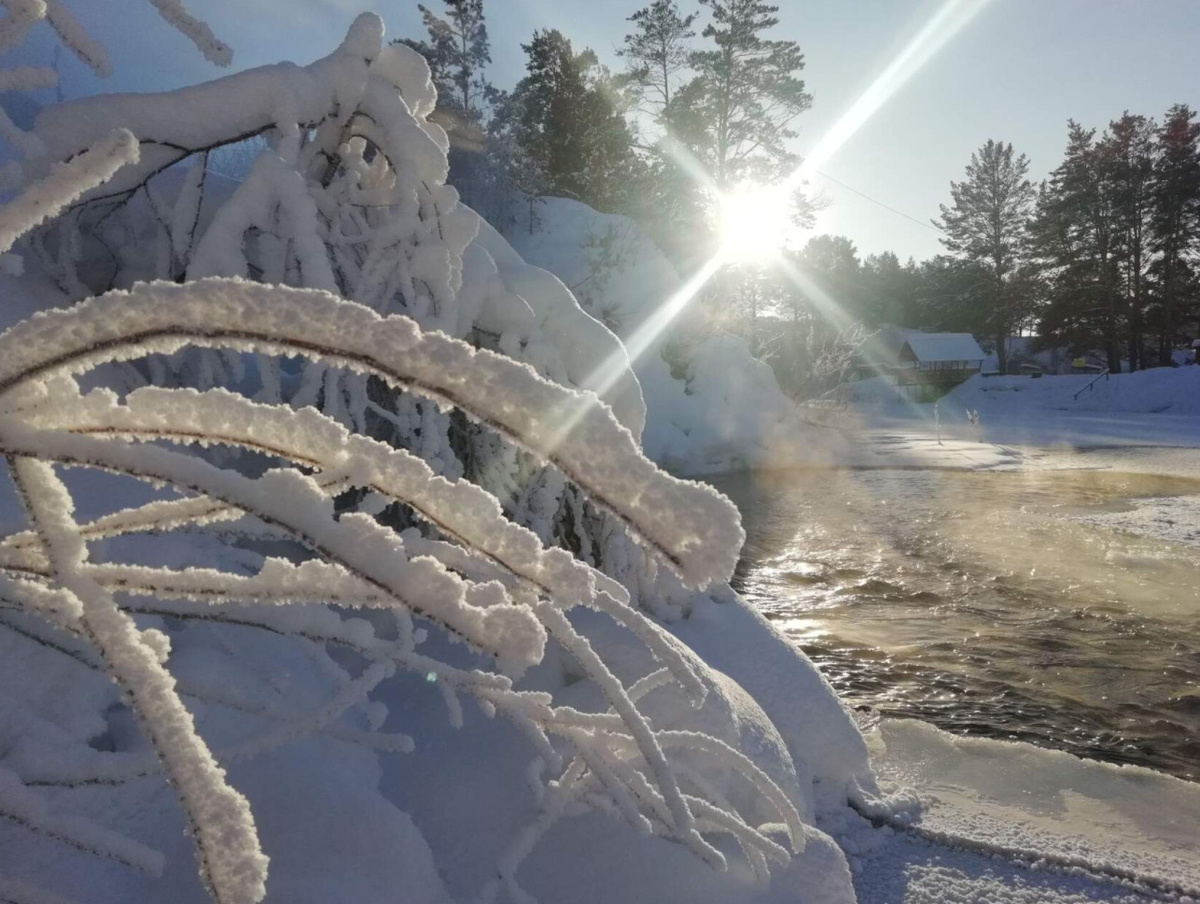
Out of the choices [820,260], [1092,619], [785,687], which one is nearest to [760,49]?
[820,260]

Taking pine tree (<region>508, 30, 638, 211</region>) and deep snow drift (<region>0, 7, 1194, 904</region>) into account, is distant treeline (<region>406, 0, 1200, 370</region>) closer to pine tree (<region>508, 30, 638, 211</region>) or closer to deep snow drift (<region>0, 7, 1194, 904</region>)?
pine tree (<region>508, 30, 638, 211</region>)

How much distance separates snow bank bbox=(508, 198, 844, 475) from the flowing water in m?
4.48

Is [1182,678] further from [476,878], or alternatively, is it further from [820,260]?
[820,260]

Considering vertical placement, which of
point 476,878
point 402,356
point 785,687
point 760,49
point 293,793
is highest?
point 760,49

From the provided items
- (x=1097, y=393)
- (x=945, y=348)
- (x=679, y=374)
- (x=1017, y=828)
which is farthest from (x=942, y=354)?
(x=1017, y=828)

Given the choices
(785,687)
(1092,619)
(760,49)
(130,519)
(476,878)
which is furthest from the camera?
(760,49)

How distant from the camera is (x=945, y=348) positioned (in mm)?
43875

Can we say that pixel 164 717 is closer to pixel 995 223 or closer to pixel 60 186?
pixel 60 186

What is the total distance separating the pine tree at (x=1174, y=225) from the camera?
110 ft

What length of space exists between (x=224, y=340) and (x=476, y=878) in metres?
1.25

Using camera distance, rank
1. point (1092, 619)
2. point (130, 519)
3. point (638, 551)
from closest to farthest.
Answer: point (130, 519) < point (638, 551) < point (1092, 619)

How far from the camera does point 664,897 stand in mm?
1437

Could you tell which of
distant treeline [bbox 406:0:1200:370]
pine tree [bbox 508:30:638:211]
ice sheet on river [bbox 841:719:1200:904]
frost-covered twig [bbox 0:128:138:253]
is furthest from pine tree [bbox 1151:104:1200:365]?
frost-covered twig [bbox 0:128:138:253]

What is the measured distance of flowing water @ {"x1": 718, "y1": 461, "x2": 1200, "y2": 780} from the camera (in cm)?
377
